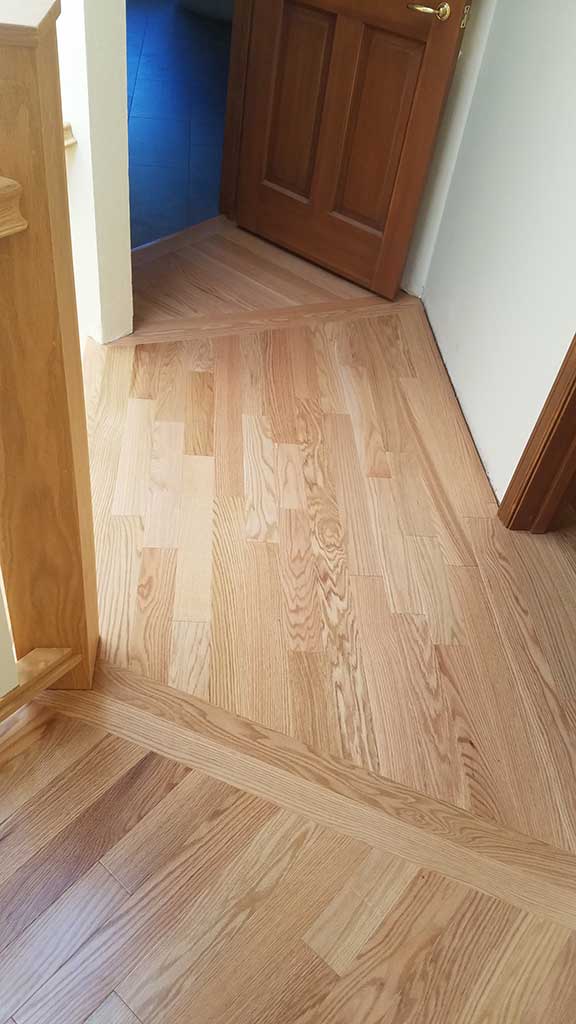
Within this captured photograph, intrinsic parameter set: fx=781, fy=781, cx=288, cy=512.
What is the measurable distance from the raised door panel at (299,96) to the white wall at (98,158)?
862 mm

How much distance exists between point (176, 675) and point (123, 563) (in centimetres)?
32

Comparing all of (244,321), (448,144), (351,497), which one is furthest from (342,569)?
(448,144)

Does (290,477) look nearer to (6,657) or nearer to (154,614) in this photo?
(154,614)

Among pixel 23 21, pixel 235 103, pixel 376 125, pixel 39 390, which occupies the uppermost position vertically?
pixel 23 21

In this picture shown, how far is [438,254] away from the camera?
2.63 metres

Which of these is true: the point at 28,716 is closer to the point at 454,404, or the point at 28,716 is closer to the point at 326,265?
the point at 454,404

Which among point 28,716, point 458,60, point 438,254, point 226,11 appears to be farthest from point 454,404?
point 226,11

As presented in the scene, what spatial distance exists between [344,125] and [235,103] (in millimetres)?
509

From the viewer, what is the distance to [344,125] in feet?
8.46

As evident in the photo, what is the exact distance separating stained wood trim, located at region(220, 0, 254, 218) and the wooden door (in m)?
0.04

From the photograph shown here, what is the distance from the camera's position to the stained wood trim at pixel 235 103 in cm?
266

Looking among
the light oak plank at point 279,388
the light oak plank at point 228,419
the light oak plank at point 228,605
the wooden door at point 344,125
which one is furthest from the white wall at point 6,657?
the wooden door at point 344,125

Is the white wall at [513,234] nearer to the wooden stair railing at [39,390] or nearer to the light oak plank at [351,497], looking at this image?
the light oak plank at [351,497]

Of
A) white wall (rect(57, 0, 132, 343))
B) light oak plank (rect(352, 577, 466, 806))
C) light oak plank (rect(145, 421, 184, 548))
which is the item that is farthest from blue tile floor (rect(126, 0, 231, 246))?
light oak plank (rect(352, 577, 466, 806))
